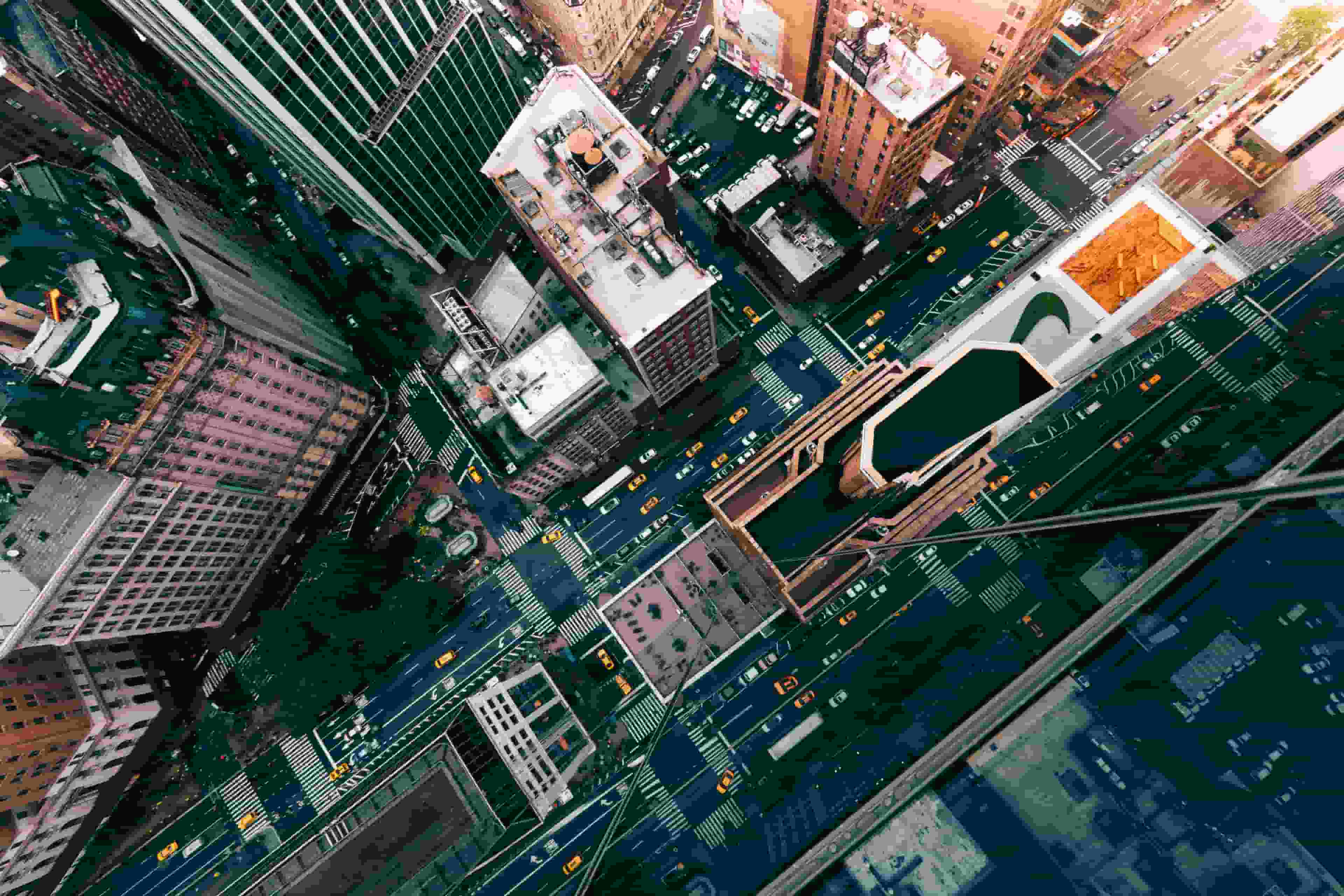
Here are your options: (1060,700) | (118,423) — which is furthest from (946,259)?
(118,423)

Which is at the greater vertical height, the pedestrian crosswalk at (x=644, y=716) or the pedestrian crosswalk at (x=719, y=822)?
the pedestrian crosswalk at (x=644, y=716)

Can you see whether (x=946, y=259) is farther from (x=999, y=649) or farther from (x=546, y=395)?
(x=999, y=649)

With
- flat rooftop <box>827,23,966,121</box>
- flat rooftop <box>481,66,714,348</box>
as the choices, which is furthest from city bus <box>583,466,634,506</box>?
flat rooftop <box>827,23,966,121</box>

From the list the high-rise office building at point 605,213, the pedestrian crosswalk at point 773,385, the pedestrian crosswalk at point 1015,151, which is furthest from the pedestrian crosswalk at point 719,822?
the pedestrian crosswalk at point 1015,151

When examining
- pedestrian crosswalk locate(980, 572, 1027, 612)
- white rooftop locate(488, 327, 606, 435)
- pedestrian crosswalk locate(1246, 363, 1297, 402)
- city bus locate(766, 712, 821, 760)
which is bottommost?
city bus locate(766, 712, 821, 760)

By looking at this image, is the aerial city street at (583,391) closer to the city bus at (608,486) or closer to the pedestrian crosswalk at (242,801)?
the pedestrian crosswalk at (242,801)

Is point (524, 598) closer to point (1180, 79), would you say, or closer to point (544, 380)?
point (544, 380)

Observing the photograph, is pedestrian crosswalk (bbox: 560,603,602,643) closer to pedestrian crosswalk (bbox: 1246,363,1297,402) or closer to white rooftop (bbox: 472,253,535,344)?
white rooftop (bbox: 472,253,535,344)

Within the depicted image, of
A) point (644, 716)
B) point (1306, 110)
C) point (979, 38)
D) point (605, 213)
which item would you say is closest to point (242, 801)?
point (644, 716)
